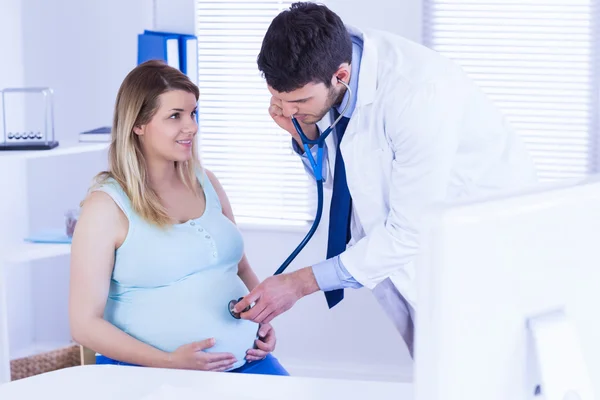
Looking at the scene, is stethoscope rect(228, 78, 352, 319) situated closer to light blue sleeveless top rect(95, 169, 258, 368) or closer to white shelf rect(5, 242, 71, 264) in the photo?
light blue sleeveless top rect(95, 169, 258, 368)

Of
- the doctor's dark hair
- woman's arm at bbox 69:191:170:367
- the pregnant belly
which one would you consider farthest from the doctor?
woman's arm at bbox 69:191:170:367

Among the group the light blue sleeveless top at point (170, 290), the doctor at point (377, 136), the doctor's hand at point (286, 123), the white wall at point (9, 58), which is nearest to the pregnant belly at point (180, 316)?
the light blue sleeveless top at point (170, 290)

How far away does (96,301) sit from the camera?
1800 millimetres

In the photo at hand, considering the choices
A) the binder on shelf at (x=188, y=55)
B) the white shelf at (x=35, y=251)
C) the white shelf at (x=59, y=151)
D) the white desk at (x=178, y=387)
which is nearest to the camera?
the white desk at (x=178, y=387)

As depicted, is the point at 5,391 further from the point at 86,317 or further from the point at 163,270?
the point at 163,270

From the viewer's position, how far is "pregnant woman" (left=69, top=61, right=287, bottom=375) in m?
1.80

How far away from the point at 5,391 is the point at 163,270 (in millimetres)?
579

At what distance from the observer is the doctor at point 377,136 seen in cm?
169

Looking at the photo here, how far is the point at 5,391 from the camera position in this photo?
4.42 feet

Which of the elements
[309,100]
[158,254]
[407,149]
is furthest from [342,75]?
[158,254]

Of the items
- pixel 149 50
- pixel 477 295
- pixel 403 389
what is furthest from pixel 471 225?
pixel 149 50

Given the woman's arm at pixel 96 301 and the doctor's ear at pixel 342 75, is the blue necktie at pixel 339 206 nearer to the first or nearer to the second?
the doctor's ear at pixel 342 75

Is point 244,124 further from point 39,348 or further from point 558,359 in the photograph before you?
point 558,359

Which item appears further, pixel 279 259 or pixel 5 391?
pixel 279 259
